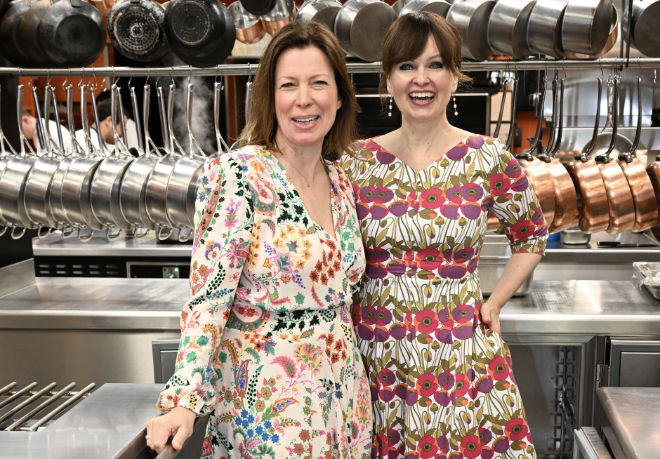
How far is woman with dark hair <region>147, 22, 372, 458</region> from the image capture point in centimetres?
125

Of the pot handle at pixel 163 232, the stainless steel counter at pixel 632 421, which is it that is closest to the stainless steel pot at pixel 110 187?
the pot handle at pixel 163 232

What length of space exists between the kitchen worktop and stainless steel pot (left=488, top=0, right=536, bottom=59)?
0.81 metres

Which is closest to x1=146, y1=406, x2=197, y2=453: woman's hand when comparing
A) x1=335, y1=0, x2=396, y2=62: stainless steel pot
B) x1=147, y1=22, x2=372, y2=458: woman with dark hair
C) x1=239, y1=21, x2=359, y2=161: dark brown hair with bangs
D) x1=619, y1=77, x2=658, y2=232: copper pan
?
x1=147, y1=22, x2=372, y2=458: woman with dark hair

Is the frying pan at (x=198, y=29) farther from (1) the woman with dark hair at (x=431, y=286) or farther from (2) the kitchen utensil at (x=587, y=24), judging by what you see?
(2) the kitchen utensil at (x=587, y=24)

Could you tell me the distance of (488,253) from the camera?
8.38 ft

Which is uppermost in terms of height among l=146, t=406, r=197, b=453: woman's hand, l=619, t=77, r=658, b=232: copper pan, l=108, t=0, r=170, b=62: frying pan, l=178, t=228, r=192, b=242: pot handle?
l=108, t=0, r=170, b=62: frying pan

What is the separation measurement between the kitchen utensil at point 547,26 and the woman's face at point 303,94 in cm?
92

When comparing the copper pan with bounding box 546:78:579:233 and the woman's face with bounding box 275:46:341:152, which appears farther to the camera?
the copper pan with bounding box 546:78:579:233

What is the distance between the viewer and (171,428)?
1158 mm

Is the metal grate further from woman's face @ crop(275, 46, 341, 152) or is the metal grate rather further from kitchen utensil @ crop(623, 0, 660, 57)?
kitchen utensil @ crop(623, 0, 660, 57)

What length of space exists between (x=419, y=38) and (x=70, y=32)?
1285mm

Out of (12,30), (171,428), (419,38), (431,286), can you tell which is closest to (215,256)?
(171,428)

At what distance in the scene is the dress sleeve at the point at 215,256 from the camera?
Result: 1231 mm

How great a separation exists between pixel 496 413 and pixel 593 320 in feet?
2.33
